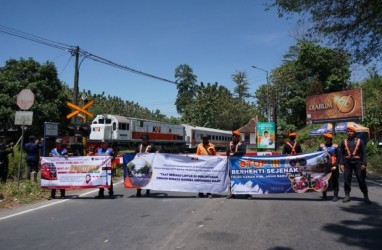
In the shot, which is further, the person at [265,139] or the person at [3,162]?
the person at [265,139]

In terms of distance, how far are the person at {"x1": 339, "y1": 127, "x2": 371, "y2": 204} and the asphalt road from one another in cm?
36

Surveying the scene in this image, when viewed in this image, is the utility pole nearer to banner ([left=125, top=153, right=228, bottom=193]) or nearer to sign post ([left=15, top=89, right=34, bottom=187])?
sign post ([left=15, top=89, right=34, bottom=187])

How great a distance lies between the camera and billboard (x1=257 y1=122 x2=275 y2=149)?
33.7m

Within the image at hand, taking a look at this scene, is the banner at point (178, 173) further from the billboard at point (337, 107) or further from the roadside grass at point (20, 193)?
the billboard at point (337, 107)

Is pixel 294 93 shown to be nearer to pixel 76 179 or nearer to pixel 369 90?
pixel 369 90

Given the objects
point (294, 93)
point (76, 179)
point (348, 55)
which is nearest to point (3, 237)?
point (76, 179)

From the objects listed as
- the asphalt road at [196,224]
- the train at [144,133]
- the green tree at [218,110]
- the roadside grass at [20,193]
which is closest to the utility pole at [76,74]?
the roadside grass at [20,193]

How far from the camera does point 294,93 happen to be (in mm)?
52750

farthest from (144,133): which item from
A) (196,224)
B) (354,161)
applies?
(196,224)

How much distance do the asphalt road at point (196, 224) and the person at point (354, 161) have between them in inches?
14.1

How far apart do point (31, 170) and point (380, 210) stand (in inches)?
443

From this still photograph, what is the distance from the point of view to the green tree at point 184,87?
326ft

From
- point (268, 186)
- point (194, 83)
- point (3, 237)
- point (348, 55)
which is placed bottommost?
point (3, 237)

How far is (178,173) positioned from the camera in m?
11.1
